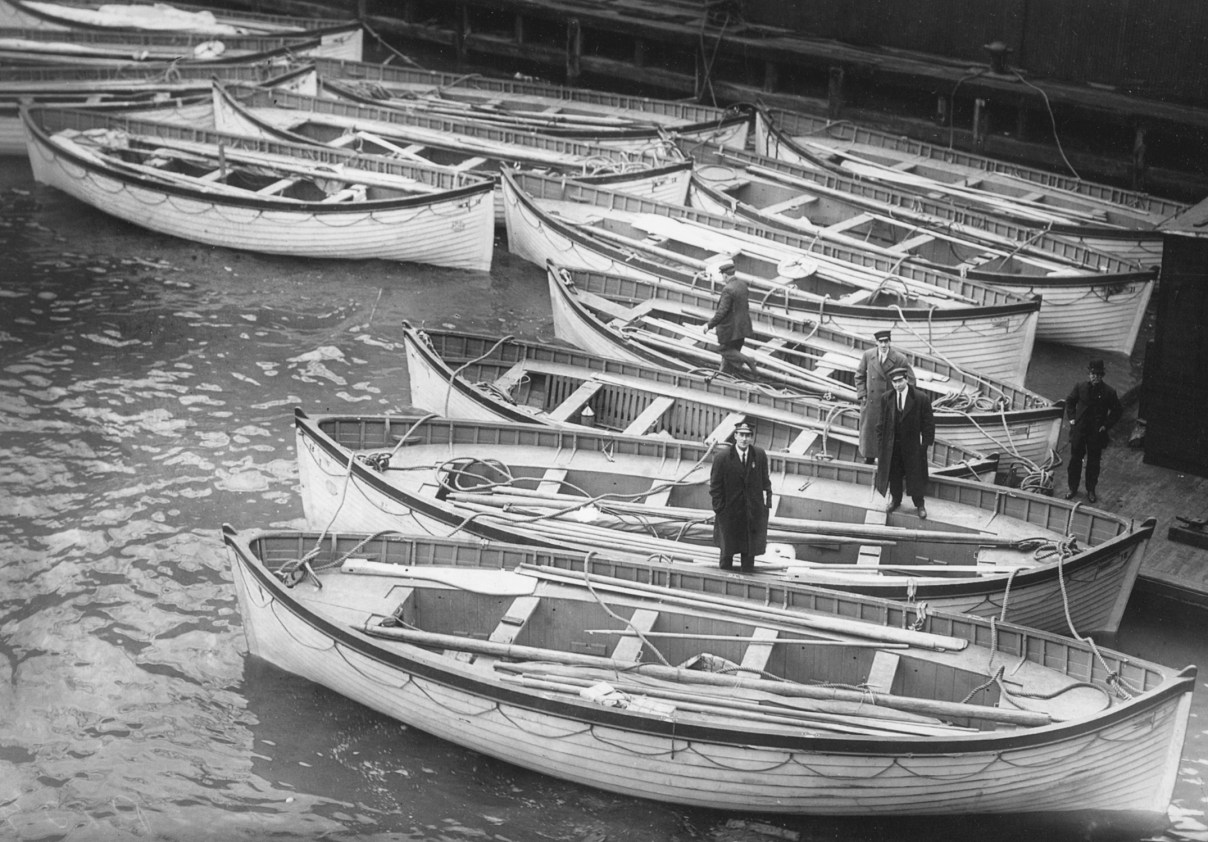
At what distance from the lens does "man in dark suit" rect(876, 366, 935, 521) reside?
13422 mm

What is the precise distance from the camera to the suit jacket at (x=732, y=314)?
16.4 meters

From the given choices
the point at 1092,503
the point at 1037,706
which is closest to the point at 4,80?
the point at 1092,503

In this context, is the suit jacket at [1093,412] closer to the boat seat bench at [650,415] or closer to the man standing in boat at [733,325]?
the man standing in boat at [733,325]

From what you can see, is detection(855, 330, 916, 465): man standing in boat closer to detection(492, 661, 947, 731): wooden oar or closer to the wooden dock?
detection(492, 661, 947, 731): wooden oar

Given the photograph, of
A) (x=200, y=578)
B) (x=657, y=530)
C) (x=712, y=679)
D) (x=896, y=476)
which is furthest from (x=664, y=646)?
(x=200, y=578)

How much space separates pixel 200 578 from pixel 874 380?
23.7 ft

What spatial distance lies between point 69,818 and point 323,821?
2.06 metres

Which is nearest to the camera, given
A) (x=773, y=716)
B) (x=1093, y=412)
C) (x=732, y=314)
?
(x=773, y=716)

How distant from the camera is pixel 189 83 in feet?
90.8

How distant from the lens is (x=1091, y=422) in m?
14.6

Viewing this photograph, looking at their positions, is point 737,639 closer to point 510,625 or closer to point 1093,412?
point 510,625

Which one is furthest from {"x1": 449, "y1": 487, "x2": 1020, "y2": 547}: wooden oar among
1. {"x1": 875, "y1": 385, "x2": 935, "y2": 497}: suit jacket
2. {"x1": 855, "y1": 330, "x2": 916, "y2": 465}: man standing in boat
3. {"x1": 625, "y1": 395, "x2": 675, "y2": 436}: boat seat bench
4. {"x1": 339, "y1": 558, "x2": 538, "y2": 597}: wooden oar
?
{"x1": 625, "y1": 395, "x2": 675, "y2": 436}: boat seat bench

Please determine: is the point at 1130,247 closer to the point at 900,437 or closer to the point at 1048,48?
the point at 1048,48

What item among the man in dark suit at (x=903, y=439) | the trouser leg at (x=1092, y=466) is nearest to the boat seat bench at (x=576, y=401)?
the man in dark suit at (x=903, y=439)
